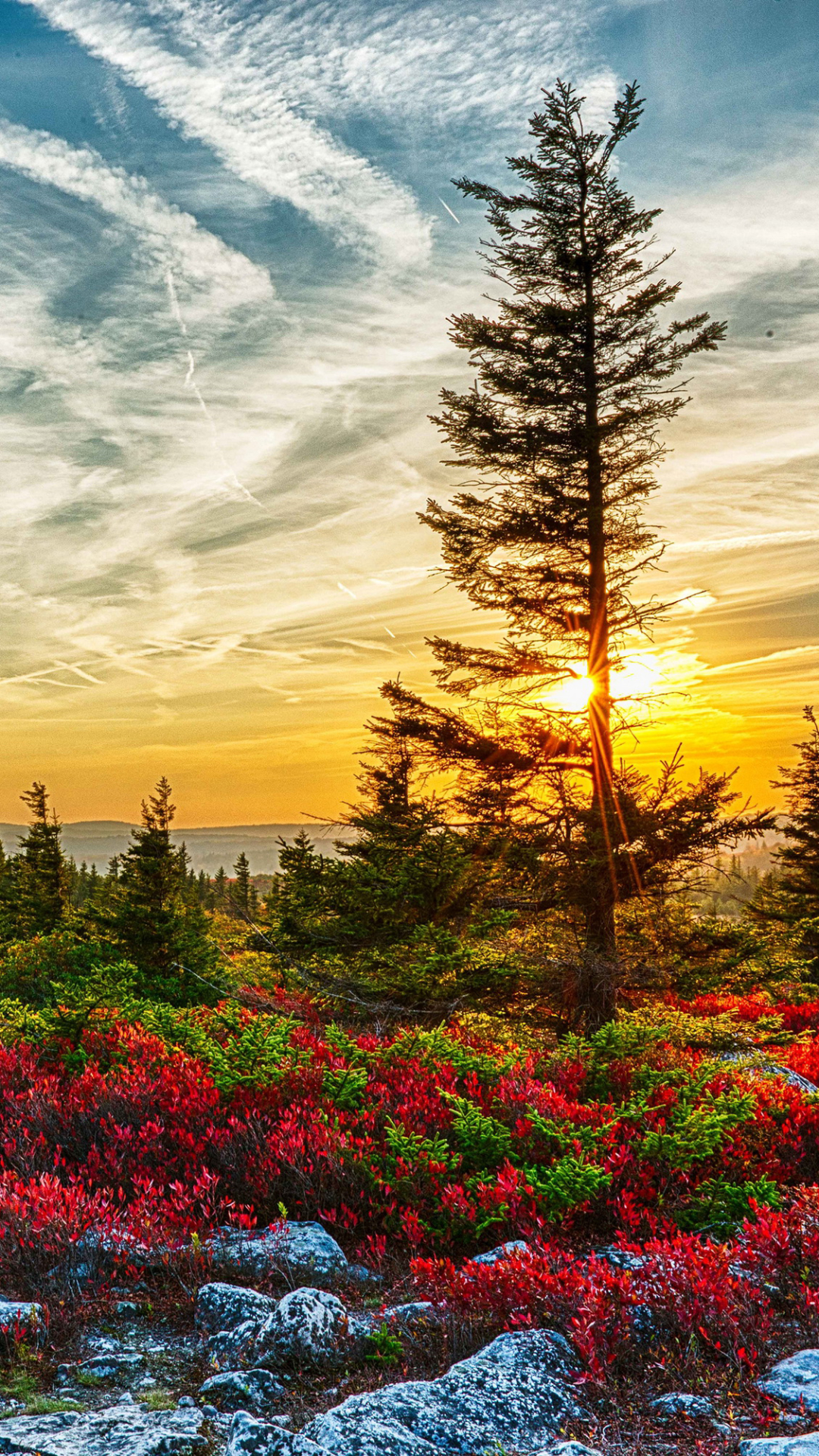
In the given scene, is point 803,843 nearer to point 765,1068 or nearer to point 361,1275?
point 765,1068

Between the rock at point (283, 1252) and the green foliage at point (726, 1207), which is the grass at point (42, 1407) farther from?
the green foliage at point (726, 1207)

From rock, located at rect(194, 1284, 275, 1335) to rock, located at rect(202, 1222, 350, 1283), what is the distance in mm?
420

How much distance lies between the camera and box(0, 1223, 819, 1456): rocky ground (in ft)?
10.4

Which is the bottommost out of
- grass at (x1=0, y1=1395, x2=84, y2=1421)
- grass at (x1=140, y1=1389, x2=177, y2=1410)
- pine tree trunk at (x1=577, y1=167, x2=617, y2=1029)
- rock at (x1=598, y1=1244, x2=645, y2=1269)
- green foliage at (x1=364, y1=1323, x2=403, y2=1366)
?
rock at (x1=598, y1=1244, x2=645, y2=1269)

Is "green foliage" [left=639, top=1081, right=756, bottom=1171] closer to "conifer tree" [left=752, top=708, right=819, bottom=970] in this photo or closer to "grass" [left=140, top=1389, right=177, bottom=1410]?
"grass" [left=140, top=1389, right=177, bottom=1410]

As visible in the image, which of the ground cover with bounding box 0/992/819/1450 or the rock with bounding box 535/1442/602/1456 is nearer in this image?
the rock with bounding box 535/1442/602/1456

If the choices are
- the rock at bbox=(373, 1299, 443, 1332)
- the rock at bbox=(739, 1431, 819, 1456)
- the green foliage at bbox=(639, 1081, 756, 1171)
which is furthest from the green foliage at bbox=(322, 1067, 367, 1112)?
the rock at bbox=(739, 1431, 819, 1456)

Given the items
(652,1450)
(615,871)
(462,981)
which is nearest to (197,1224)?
(652,1450)

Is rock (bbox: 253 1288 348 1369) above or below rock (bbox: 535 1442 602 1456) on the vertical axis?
below

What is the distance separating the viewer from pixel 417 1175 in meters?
5.48

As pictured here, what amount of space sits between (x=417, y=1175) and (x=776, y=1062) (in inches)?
267

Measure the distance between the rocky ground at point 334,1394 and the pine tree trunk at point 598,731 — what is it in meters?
7.26

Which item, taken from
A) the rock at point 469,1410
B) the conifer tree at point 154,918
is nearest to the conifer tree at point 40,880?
the conifer tree at point 154,918

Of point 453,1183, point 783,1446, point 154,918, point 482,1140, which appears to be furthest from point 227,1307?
point 154,918
